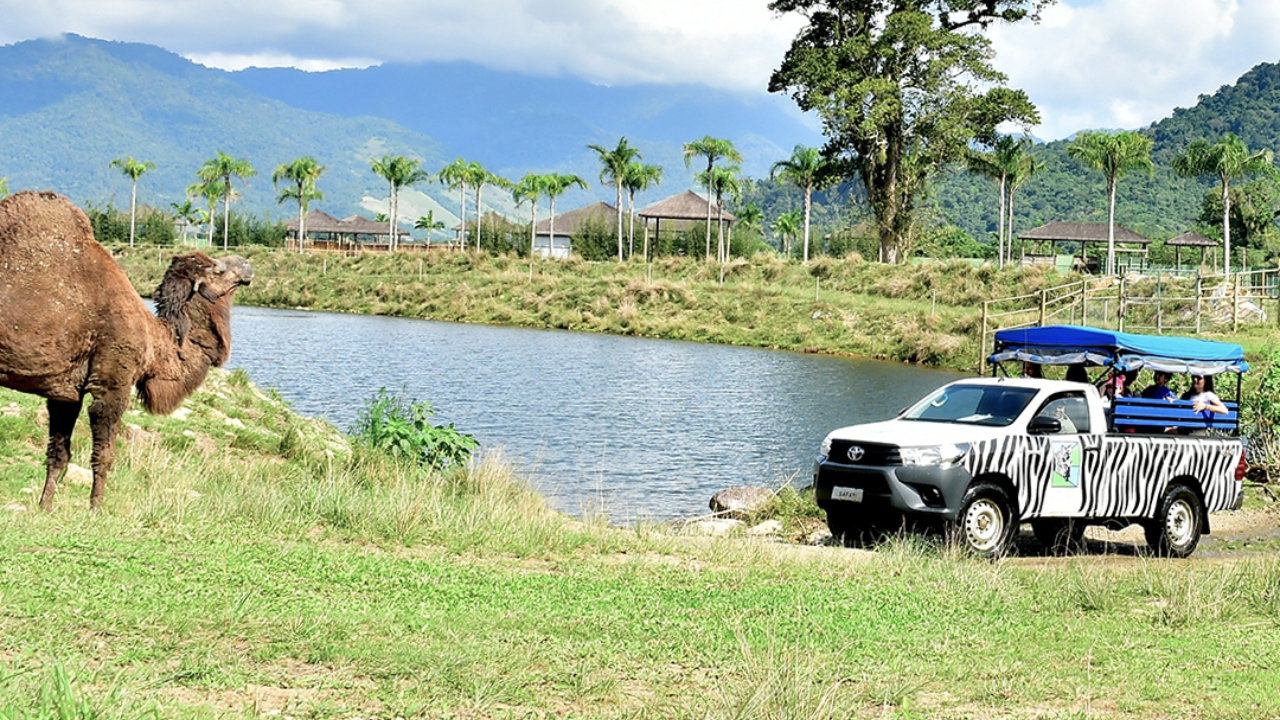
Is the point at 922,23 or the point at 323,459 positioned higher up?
the point at 922,23

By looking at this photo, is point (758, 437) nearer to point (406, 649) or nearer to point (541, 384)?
point (541, 384)

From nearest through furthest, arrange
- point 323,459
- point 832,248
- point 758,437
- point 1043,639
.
A: point 1043,639
point 323,459
point 758,437
point 832,248

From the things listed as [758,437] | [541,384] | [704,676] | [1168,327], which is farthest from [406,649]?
[1168,327]

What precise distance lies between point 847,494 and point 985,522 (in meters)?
1.54

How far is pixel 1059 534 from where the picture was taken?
1584 cm

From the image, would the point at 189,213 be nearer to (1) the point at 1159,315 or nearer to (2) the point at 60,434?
(1) the point at 1159,315

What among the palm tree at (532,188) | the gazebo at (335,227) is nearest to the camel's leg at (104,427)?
the palm tree at (532,188)

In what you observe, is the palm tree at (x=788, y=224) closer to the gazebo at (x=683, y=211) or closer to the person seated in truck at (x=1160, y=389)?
the gazebo at (x=683, y=211)

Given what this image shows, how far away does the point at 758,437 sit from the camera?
2888 cm

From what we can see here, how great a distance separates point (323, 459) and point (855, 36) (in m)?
58.6

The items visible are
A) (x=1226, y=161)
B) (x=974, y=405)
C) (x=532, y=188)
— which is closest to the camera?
(x=974, y=405)

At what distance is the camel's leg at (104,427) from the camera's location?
11.3 metres

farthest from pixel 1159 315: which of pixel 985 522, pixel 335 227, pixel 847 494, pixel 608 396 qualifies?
pixel 335 227

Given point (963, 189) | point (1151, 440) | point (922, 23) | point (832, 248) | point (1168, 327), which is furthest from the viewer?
point (963, 189)
